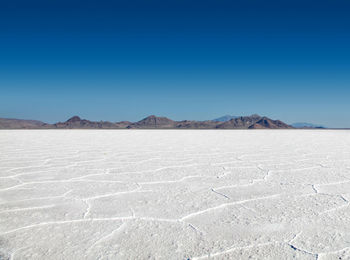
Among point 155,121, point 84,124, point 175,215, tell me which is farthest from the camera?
point 155,121

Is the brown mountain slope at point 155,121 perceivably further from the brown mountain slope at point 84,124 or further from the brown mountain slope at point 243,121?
the brown mountain slope at point 243,121

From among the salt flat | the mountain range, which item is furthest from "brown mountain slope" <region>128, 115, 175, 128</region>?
the salt flat

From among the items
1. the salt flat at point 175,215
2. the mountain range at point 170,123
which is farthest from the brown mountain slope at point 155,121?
the salt flat at point 175,215

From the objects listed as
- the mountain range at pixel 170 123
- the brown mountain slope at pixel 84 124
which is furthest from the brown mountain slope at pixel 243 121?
the brown mountain slope at pixel 84 124

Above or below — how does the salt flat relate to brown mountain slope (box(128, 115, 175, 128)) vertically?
below

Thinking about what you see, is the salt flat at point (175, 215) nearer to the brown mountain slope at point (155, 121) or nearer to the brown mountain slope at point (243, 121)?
the brown mountain slope at point (243, 121)

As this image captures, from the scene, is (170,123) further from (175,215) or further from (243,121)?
(175,215)

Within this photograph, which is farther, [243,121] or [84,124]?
[243,121]

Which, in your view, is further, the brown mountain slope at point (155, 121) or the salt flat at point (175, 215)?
the brown mountain slope at point (155, 121)

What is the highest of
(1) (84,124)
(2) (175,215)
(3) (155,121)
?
(3) (155,121)

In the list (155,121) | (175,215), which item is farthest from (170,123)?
(175,215)

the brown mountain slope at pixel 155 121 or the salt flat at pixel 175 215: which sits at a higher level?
the brown mountain slope at pixel 155 121

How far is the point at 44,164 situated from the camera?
3115 mm

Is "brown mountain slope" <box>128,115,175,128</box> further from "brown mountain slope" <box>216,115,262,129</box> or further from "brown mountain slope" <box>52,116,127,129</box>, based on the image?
"brown mountain slope" <box>216,115,262,129</box>
